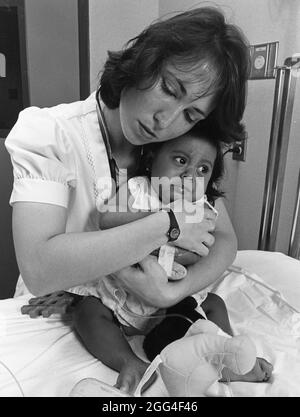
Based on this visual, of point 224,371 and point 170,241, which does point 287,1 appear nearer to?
point 170,241

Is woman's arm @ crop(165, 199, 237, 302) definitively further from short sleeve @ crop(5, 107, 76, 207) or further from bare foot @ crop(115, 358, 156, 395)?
short sleeve @ crop(5, 107, 76, 207)

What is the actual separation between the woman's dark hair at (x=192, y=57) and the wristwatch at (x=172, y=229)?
0.34 meters

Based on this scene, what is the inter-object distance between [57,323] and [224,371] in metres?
0.56

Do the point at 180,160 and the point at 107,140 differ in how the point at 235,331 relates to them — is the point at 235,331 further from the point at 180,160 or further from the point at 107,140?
the point at 107,140

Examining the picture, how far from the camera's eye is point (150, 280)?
0.99 m

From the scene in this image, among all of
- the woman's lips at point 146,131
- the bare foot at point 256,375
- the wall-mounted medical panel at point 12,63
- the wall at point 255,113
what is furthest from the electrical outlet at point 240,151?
the wall-mounted medical panel at point 12,63

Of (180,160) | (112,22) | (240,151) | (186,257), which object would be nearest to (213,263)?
(186,257)

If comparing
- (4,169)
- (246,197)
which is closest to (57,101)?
(4,169)

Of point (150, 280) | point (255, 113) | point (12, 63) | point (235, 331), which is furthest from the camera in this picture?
point (12, 63)

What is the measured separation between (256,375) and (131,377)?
0.30m

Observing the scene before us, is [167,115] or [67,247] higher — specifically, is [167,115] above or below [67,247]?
above

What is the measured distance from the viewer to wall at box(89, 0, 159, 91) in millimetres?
2529

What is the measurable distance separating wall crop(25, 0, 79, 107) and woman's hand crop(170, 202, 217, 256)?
1813 millimetres

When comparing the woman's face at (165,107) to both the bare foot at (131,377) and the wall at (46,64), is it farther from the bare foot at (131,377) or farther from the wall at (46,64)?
the wall at (46,64)
